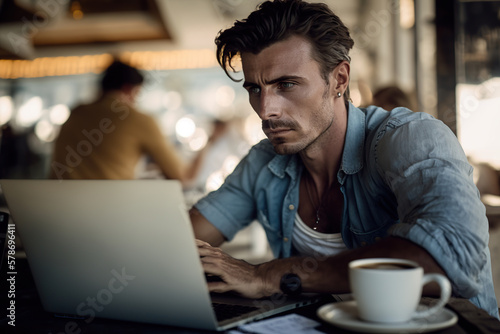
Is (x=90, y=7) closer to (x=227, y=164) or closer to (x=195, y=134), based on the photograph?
(x=195, y=134)

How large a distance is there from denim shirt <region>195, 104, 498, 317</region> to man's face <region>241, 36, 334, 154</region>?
129 mm

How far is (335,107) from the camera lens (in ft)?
4.77

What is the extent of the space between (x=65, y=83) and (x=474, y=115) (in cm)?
694

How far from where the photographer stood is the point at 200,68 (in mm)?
8055

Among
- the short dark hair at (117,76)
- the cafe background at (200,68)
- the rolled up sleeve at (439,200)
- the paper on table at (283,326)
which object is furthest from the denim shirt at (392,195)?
the short dark hair at (117,76)

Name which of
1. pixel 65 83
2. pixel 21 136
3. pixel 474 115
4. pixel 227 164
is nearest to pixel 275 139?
pixel 474 115

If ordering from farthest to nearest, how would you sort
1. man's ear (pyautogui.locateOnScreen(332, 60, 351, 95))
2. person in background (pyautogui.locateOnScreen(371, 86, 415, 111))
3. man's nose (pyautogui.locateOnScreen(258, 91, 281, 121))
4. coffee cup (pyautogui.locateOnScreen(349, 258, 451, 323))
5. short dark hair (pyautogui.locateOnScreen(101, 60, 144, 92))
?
short dark hair (pyautogui.locateOnScreen(101, 60, 144, 92)) < person in background (pyautogui.locateOnScreen(371, 86, 415, 111)) < man's ear (pyautogui.locateOnScreen(332, 60, 351, 95)) < man's nose (pyautogui.locateOnScreen(258, 91, 281, 121)) < coffee cup (pyautogui.locateOnScreen(349, 258, 451, 323))

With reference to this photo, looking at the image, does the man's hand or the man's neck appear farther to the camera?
the man's neck

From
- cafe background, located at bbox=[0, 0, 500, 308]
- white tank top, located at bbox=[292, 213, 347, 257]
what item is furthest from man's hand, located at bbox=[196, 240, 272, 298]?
cafe background, located at bbox=[0, 0, 500, 308]

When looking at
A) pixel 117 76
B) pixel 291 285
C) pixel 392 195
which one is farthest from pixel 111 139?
pixel 291 285

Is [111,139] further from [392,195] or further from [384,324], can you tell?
[384,324]

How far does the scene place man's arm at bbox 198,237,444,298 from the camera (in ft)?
2.84

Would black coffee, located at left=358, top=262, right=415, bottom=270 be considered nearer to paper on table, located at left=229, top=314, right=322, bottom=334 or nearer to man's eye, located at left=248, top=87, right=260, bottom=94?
paper on table, located at left=229, top=314, right=322, bottom=334

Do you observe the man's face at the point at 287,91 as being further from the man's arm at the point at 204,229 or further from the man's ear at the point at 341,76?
the man's arm at the point at 204,229
